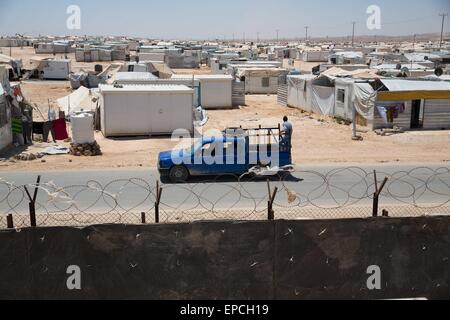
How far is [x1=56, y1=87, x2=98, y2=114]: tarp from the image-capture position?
2776 cm

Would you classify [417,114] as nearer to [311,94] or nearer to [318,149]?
[318,149]

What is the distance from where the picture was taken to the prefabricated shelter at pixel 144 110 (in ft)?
75.8

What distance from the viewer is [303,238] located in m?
8.08

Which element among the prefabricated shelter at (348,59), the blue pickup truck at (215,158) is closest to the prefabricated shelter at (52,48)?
the prefabricated shelter at (348,59)

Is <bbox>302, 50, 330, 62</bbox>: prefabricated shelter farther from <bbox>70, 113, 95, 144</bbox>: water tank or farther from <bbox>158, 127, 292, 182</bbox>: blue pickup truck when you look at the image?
<bbox>158, 127, 292, 182</bbox>: blue pickup truck

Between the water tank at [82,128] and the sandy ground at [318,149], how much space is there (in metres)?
0.82

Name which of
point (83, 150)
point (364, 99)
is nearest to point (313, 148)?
point (364, 99)

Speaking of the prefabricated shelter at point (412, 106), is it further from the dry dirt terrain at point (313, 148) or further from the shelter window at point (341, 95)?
the shelter window at point (341, 95)

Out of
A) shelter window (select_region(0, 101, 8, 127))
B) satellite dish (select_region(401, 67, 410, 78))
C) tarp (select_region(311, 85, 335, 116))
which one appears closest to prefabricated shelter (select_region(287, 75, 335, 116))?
tarp (select_region(311, 85, 335, 116))

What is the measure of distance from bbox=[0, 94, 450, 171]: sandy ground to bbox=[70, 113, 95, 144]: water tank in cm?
82

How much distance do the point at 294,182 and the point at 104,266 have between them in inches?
342

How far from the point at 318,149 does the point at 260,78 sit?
76.1ft

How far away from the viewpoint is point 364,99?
26016mm
